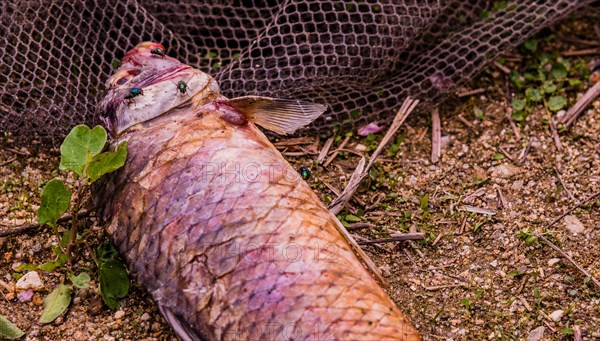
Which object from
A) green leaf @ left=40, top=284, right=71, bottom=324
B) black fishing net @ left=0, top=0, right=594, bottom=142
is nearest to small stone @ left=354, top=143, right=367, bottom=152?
black fishing net @ left=0, top=0, right=594, bottom=142

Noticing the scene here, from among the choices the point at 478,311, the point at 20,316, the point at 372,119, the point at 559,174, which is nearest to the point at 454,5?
the point at 372,119

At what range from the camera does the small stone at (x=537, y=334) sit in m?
3.62

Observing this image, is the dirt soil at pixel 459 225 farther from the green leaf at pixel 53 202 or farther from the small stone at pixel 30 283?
the green leaf at pixel 53 202

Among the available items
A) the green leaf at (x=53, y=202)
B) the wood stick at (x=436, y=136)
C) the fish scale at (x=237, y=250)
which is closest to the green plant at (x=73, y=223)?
the green leaf at (x=53, y=202)

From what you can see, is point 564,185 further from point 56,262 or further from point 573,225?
point 56,262

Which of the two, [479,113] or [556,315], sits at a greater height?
[479,113]

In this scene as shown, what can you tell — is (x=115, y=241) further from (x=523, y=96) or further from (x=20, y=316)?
(x=523, y=96)

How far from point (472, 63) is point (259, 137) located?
62.4 inches

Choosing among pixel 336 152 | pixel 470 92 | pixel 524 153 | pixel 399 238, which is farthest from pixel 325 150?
pixel 524 153

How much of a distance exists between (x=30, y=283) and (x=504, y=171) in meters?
2.61

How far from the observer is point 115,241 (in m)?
3.51

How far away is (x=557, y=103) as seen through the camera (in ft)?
15.4

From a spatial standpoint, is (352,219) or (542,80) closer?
(352,219)

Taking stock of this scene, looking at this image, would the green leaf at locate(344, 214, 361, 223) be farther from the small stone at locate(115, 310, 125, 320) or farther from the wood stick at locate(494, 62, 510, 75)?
the wood stick at locate(494, 62, 510, 75)
